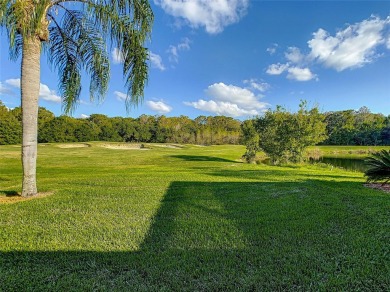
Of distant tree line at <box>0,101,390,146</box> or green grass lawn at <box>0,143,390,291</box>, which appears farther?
distant tree line at <box>0,101,390,146</box>

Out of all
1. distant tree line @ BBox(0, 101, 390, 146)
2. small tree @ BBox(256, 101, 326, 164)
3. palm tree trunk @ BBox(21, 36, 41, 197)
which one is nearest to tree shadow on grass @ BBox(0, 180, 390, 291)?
palm tree trunk @ BBox(21, 36, 41, 197)

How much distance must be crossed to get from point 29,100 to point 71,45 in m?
2.61

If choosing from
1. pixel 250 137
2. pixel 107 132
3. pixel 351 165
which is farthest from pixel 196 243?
pixel 107 132

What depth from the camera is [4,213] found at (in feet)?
16.4

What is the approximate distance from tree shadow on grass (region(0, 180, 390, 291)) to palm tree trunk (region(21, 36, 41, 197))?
3.45 metres

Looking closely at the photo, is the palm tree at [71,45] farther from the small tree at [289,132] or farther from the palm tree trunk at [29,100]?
the small tree at [289,132]

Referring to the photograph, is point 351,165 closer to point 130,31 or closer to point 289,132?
point 289,132

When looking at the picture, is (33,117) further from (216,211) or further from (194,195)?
(216,211)

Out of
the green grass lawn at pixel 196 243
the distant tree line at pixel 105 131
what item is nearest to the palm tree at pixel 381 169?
the green grass lawn at pixel 196 243

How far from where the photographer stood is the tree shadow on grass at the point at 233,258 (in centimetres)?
260

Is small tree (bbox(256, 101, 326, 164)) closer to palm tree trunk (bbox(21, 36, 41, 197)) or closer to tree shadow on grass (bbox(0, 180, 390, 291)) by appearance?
tree shadow on grass (bbox(0, 180, 390, 291))

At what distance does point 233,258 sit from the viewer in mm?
3096

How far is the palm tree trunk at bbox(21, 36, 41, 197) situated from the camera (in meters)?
6.07

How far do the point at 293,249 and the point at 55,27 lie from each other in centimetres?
857
